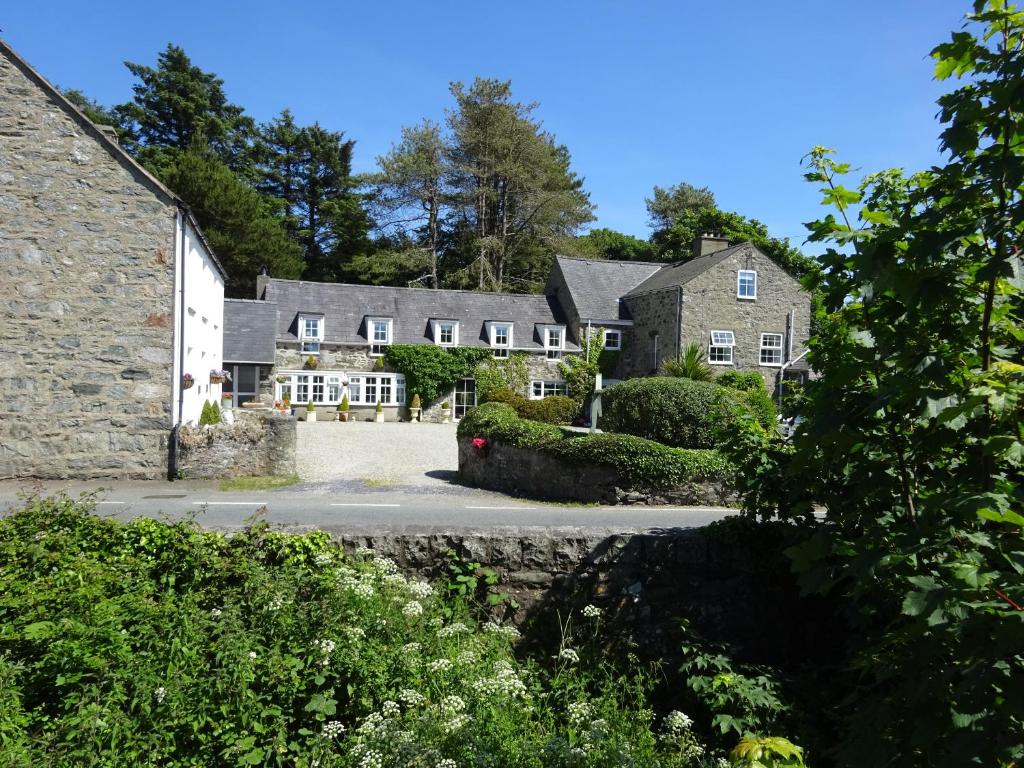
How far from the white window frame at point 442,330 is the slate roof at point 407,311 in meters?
0.25

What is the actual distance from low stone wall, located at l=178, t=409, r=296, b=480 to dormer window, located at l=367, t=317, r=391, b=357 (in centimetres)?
1709

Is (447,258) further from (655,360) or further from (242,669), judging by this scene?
(242,669)

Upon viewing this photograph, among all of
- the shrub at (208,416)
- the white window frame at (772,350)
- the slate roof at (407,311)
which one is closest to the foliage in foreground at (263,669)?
the shrub at (208,416)

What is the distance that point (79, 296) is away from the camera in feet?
41.4

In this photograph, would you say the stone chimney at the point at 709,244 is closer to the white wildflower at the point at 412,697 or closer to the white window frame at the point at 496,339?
the white window frame at the point at 496,339

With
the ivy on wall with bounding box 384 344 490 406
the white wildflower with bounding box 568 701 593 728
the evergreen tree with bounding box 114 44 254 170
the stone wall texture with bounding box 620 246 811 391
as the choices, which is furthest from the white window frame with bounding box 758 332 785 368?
the evergreen tree with bounding box 114 44 254 170

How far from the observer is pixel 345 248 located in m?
49.4

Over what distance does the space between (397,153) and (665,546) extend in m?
45.1

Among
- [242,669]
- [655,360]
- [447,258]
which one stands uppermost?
[447,258]

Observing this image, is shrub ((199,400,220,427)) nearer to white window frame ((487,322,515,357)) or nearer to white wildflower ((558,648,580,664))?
white wildflower ((558,648,580,664))

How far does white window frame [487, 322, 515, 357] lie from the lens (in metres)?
32.7

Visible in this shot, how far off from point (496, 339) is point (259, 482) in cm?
2049

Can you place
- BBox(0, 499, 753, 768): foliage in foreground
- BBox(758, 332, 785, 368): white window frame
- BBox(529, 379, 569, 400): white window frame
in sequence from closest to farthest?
BBox(0, 499, 753, 768): foliage in foreground
BBox(758, 332, 785, 368): white window frame
BBox(529, 379, 569, 400): white window frame

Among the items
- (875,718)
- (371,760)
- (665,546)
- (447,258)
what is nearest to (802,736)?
(665,546)
